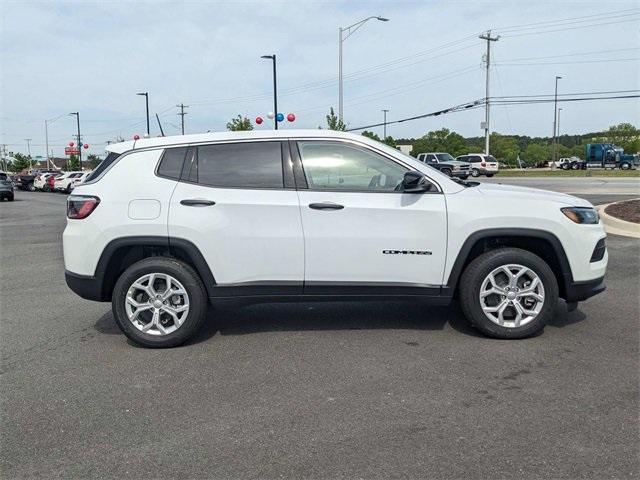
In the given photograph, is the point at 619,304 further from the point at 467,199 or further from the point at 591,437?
the point at 591,437

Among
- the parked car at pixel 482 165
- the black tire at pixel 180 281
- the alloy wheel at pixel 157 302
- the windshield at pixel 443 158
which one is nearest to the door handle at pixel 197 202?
the black tire at pixel 180 281

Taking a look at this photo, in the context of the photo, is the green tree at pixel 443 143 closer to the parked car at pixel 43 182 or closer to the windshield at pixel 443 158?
the windshield at pixel 443 158

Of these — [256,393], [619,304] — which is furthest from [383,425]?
[619,304]

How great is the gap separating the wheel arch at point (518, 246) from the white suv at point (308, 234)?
1 centimetres

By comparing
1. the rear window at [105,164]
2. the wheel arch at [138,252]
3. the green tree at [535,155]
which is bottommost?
the wheel arch at [138,252]

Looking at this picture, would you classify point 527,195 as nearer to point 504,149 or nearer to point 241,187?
point 241,187

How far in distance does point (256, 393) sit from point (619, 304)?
4194 mm

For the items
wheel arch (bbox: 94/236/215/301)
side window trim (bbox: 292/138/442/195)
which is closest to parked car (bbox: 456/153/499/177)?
side window trim (bbox: 292/138/442/195)

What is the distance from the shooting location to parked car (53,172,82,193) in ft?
126

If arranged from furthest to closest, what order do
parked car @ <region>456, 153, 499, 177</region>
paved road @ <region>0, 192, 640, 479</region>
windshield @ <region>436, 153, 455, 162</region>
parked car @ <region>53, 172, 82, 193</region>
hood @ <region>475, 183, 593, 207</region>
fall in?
parked car @ <region>456, 153, 499, 177</region> < parked car @ <region>53, 172, 82, 193</region> < windshield @ <region>436, 153, 455, 162</region> < hood @ <region>475, 183, 593, 207</region> < paved road @ <region>0, 192, 640, 479</region>

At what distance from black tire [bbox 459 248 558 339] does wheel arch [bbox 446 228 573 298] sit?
10cm

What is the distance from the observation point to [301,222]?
183 inches

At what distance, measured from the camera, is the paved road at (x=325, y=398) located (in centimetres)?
297

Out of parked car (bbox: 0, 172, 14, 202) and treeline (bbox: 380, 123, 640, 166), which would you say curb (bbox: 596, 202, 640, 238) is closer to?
parked car (bbox: 0, 172, 14, 202)
